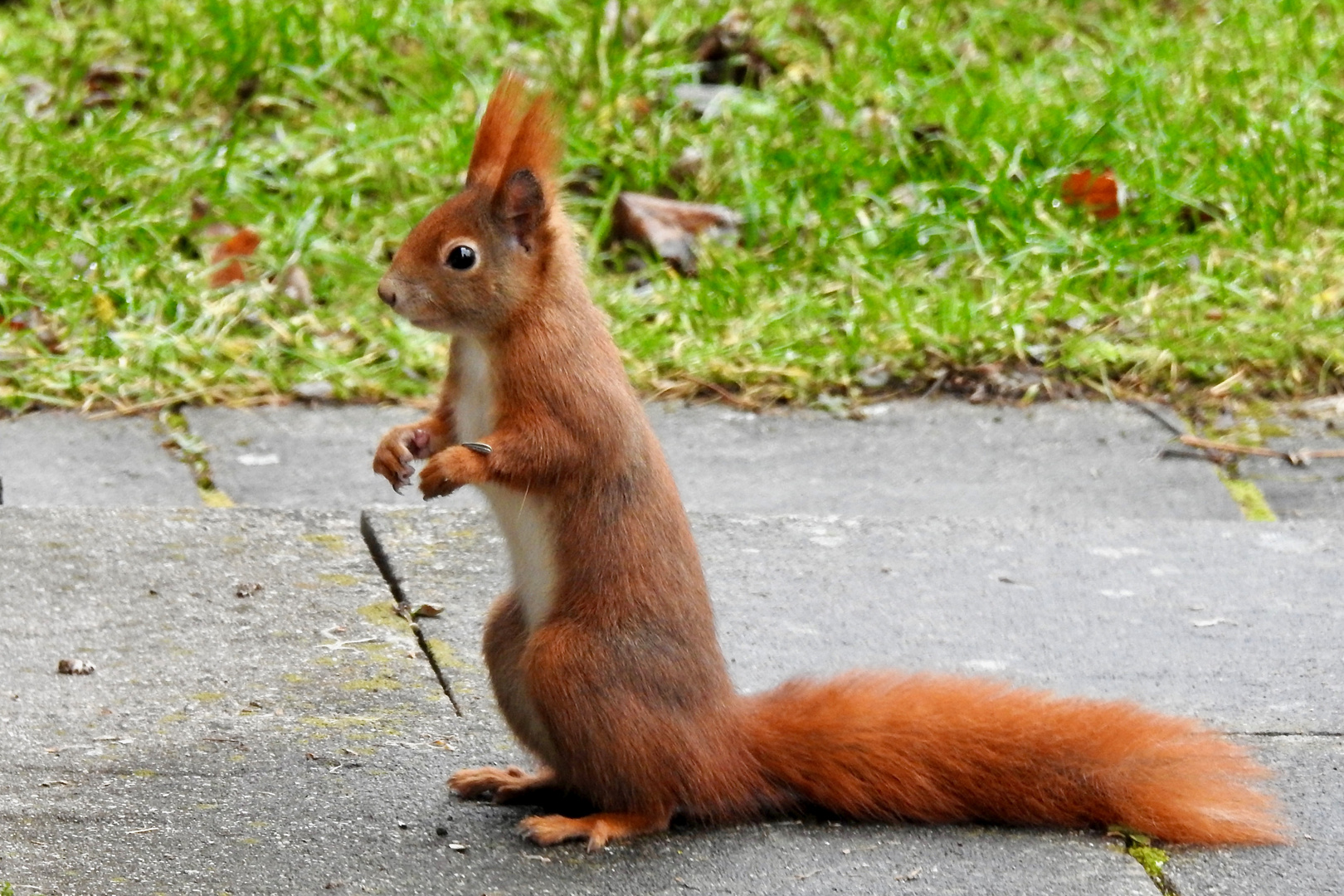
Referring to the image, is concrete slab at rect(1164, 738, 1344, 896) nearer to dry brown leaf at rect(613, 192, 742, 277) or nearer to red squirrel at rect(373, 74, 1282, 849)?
red squirrel at rect(373, 74, 1282, 849)

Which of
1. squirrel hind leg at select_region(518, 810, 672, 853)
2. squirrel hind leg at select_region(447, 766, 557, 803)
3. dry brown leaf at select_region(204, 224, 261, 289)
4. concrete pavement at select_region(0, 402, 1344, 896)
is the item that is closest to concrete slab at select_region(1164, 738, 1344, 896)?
concrete pavement at select_region(0, 402, 1344, 896)

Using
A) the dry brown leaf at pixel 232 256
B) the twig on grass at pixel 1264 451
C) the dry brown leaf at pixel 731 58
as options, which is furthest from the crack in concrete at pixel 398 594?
the dry brown leaf at pixel 731 58

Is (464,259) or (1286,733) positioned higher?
(464,259)

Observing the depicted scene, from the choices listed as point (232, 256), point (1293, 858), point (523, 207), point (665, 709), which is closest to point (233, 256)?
point (232, 256)

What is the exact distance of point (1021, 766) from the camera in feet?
6.73

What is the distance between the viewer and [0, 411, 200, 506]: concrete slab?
11.1 ft

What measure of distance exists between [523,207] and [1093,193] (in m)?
2.98

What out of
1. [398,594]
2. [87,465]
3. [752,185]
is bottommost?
[87,465]

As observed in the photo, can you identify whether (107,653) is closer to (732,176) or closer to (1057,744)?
(1057,744)

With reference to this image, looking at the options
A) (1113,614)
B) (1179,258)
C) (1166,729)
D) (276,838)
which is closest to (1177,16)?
(1179,258)

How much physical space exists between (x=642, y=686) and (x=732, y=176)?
3193 millimetres

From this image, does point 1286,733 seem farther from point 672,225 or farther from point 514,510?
point 672,225

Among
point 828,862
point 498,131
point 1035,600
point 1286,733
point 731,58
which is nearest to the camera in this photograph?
point 828,862

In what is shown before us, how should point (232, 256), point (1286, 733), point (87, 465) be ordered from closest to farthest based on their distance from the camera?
point (1286, 733) < point (87, 465) < point (232, 256)
